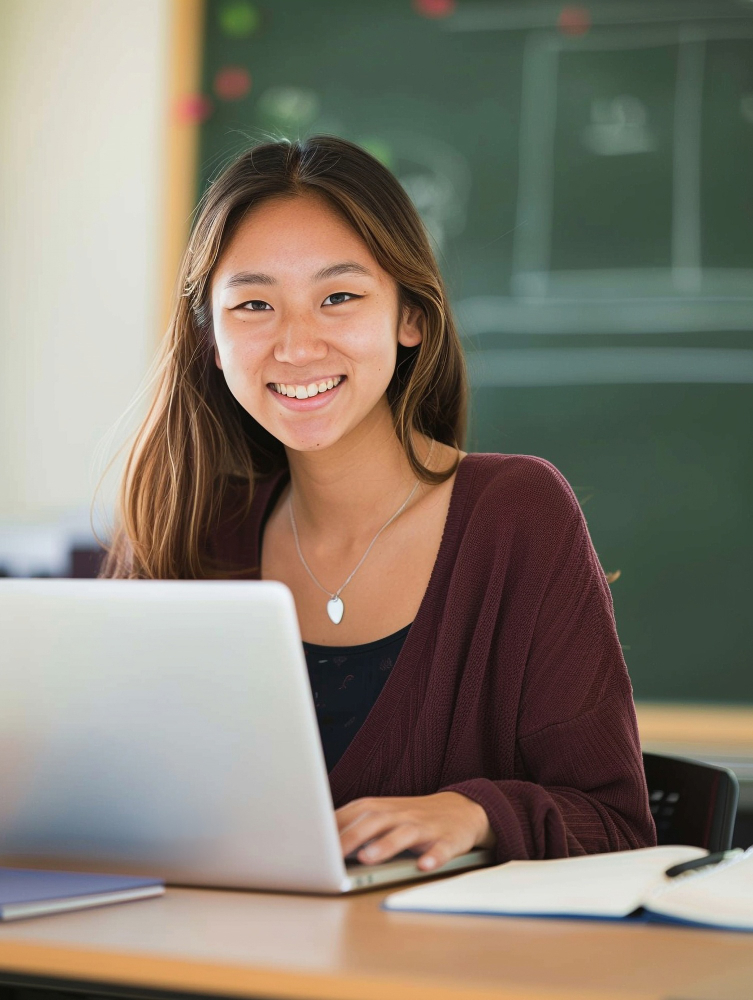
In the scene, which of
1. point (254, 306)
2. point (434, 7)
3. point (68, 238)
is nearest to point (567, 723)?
point (254, 306)

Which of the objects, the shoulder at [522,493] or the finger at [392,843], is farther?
the shoulder at [522,493]

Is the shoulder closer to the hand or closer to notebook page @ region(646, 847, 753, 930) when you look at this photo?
the hand

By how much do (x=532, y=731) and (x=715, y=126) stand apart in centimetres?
174

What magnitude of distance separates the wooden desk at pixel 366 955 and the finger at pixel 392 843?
96mm

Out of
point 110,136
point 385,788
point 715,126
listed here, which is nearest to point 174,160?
point 110,136

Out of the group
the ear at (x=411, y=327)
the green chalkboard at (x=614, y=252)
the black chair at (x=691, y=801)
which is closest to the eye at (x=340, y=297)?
the ear at (x=411, y=327)

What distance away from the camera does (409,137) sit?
286 cm

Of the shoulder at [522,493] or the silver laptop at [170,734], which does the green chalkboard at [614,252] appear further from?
the silver laptop at [170,734]

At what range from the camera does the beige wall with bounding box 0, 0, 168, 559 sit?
10.5 ft

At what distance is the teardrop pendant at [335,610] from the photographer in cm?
159

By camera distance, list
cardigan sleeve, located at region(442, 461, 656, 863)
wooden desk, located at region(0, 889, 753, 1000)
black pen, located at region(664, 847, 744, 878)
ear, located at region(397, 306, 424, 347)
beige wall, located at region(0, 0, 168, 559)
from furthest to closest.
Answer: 1. beige wall, located at region(0, 0, 168, 559)
2. ear, located at region(397, 306, 424, 347)
3. cardigan sleeve, located at region(442, 461, 656, 863)
4. black pen, located at region(664, 847, 744, 878)
5. wooden desk, located at region(0, 889, 753, 1000)

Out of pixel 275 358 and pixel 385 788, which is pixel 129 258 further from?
pixel 385 788

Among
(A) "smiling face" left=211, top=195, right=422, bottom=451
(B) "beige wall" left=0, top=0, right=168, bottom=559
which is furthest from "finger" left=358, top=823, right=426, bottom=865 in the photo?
(B) "beige wall" left=0, top=0, right=168, bottom=559

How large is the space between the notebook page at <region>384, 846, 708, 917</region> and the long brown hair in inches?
29.8
